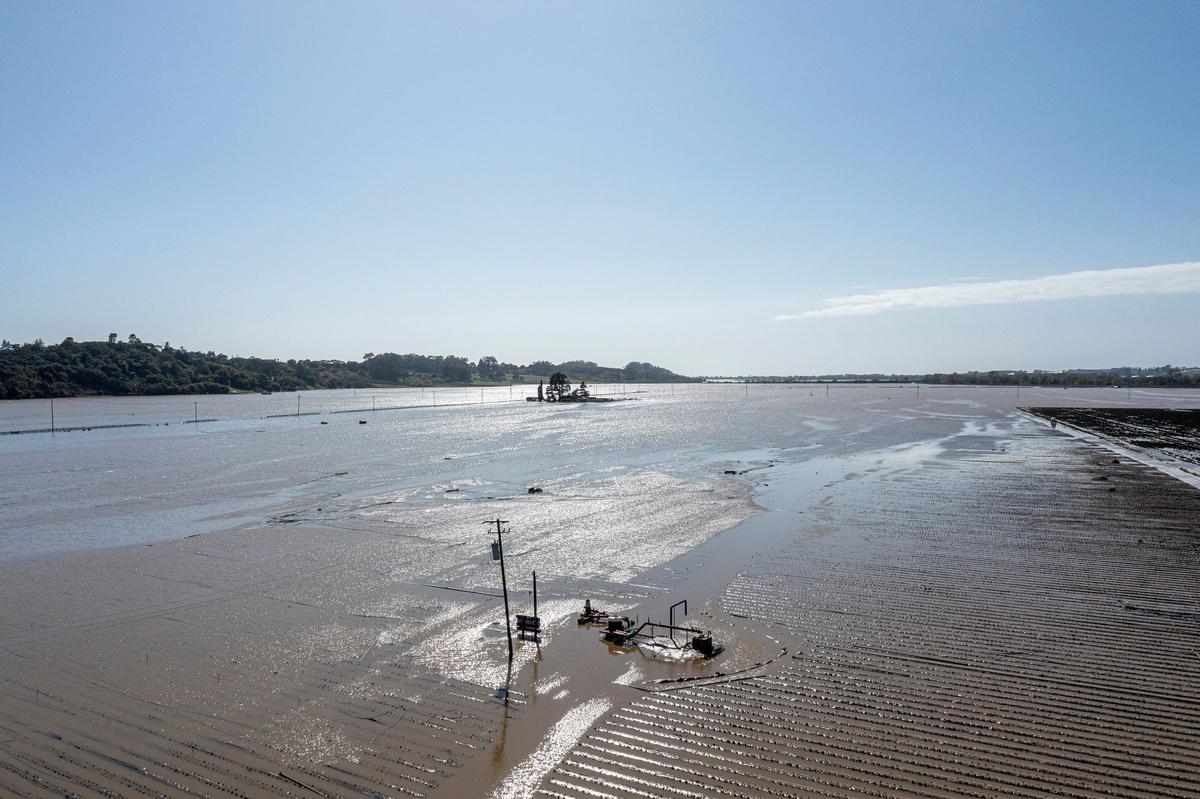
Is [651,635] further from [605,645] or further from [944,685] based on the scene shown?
[944,685]

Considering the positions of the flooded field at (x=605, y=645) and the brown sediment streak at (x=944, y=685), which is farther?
the flooded field at (x=605, y=645)

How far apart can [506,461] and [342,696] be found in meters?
37.3

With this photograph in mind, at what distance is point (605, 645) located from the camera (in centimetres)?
1502

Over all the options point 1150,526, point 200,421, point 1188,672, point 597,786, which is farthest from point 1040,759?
point 200,421

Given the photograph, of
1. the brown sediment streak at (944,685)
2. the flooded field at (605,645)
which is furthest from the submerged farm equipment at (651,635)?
the brown sediment streak at (944,685)

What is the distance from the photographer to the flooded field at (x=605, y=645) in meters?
10.2

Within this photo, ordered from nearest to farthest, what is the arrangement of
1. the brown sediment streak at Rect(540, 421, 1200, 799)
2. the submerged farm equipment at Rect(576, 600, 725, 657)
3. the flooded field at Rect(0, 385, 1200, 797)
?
the brown sediment streak at Rect(540, 421, 1200, 799)
the flooded field at Rect(0, 385, 1200, 797)
the submerged farm equipment at Rect(576, 600, 725, 657)

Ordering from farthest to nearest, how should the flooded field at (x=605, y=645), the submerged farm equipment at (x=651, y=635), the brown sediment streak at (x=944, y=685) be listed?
the submerged farm equipment at (x=651, y=635), the flooded field at (x=605, y=645), the brown sediment streak at (x=944, y=685)

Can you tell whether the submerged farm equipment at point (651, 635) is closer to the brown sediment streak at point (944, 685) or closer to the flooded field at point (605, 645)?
the flooded field at point (605, 645)

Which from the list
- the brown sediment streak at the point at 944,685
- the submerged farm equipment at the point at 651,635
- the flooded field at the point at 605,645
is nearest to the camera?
the brown sediment streak at the point at 944,685

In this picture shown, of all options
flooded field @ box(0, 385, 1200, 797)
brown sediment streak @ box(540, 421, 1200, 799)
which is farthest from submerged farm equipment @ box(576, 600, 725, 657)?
brown sediment streak @ box(540, 421, 1200, 799)

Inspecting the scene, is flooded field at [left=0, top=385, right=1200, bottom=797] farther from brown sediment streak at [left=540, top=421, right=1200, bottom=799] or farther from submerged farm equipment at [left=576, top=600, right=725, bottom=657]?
submerged farm equipment at [left=576, top=600, right=725, bottom=657]

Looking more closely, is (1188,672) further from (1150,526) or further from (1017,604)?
(1150,526)

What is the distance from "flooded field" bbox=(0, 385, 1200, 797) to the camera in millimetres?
10195
